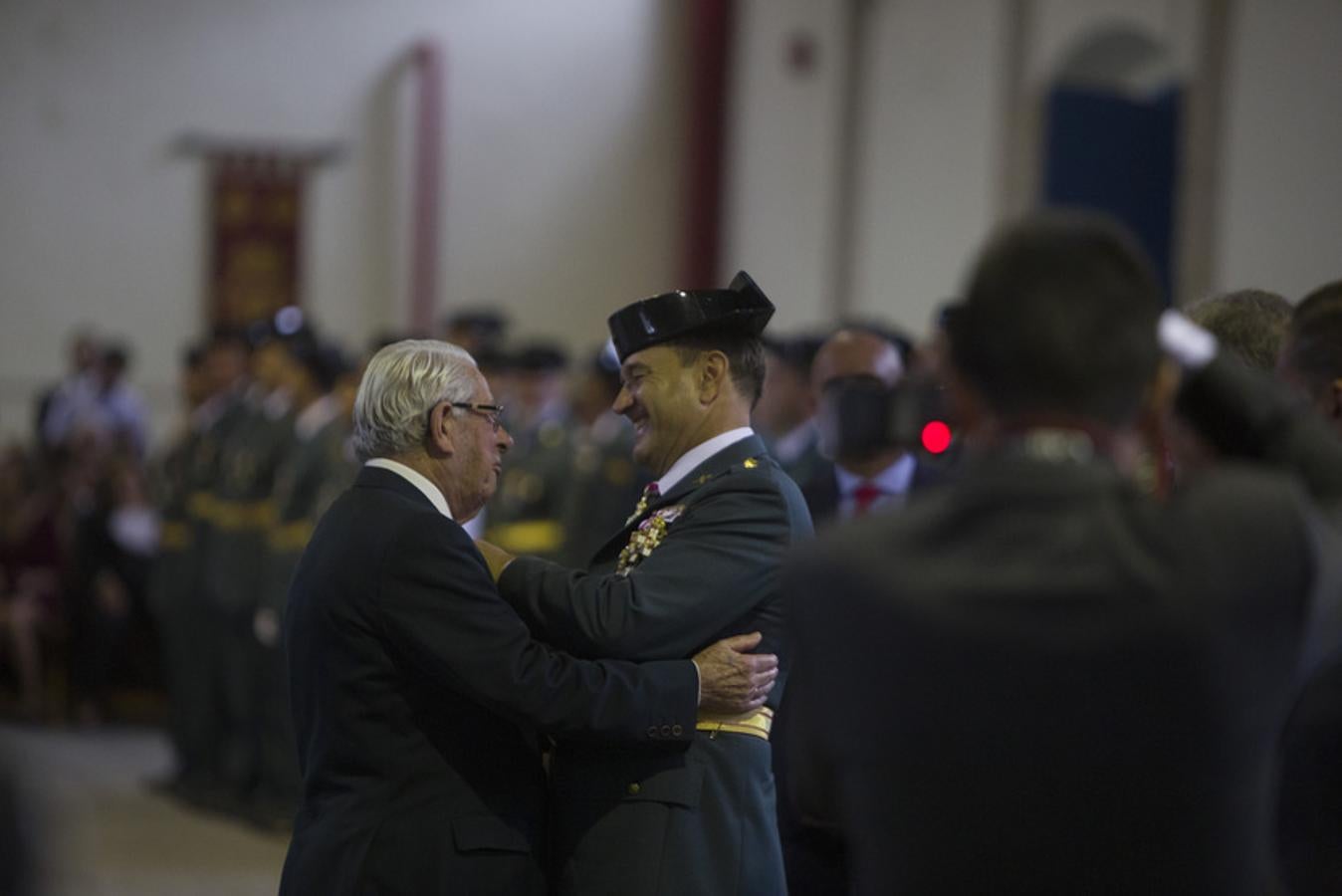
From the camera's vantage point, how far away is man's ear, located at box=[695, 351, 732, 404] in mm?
2713

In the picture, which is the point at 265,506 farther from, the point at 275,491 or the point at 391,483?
the point at 391,483

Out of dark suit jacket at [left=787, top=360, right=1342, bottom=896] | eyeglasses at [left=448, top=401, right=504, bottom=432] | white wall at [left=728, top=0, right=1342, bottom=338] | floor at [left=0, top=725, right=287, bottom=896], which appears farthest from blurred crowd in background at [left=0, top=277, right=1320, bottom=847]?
dark suit jacket at [left=787, top=360, right=1342, bottom=896]

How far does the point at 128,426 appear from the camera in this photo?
1034 centimetres

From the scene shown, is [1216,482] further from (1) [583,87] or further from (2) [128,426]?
(1) [583,87]

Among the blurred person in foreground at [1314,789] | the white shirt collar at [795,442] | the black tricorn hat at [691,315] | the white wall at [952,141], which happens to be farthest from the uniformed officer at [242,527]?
the blurred person in foreground at [1314,789]

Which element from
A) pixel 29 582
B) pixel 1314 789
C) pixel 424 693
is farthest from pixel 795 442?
pixel 29 582

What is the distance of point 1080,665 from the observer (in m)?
1.48

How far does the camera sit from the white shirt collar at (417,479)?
8.52ft

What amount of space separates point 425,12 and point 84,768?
20.5ft

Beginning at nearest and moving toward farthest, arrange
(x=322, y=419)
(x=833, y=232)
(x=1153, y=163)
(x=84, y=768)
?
(x=322, y=419), (x=84, y=768), (x=1153, y=163), (x=833, y=232)

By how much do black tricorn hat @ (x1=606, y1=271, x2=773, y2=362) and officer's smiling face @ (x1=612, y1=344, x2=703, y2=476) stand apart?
3 cm

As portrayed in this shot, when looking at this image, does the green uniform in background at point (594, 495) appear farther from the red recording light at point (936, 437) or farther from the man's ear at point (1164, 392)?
the man's ear at point (1164, 392)

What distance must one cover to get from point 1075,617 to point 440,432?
1.34 metres

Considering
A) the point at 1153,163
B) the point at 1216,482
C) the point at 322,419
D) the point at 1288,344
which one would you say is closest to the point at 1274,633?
the point at 1216,482
